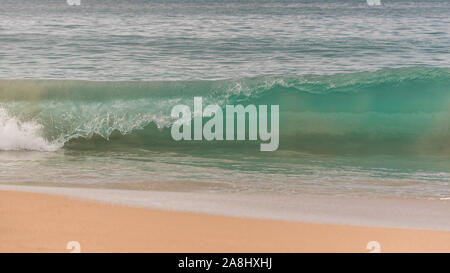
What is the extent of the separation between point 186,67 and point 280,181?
323 inches

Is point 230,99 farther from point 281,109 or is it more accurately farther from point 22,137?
point 22,137

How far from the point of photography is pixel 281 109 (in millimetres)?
12477

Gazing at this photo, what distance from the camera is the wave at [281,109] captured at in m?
11.1

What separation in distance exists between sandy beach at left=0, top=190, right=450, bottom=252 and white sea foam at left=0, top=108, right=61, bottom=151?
4575 millimetres

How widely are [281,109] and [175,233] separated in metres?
7.58

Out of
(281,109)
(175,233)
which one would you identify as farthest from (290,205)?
(281,109)

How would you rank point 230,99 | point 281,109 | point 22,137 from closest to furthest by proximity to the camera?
point 22,137, point 281,109, point 230,99

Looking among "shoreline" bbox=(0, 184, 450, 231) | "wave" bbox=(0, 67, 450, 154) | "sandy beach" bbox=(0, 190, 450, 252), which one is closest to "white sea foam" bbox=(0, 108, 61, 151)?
"wave" bbox=(0, 67, 450, 154)

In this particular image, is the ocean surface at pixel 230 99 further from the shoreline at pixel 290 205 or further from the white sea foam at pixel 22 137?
the shoreline at pixel 290 205

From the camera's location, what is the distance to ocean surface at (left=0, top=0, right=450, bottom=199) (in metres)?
8.19

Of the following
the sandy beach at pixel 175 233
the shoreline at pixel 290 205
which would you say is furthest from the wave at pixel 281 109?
the sandy beach at pixel 175 233

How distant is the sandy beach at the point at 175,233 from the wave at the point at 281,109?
5066 mm

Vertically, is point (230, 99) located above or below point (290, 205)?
above

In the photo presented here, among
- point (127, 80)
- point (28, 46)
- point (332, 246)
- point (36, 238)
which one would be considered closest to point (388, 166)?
point (332, 246)
